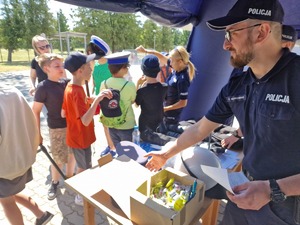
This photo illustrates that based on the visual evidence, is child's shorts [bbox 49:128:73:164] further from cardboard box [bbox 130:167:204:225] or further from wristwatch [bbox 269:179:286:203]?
wristwatch [bbox 269:179:286:203]

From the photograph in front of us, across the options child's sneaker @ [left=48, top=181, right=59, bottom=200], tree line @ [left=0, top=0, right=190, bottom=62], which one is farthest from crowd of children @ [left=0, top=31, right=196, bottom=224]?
tree line @ [left=0, top=0, right=190, bottom=62]

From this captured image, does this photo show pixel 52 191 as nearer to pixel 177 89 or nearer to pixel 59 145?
pixel 59 145

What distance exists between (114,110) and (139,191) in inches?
50.0

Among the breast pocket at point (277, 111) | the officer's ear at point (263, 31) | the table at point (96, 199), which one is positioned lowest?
the table at point (96, 199)

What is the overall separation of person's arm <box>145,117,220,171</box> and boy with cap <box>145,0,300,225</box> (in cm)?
28

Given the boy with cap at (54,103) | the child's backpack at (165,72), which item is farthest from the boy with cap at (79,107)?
the child's backpack at (165,72)

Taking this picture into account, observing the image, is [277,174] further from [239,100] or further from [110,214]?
[110,214]

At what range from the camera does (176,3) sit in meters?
2.99

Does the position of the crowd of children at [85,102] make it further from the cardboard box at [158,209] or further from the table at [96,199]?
the cardboard box at [158,209]

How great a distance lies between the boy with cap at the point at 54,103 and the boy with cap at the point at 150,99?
86 centimetres

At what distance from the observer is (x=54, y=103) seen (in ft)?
8.01

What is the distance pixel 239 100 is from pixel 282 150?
0.36m

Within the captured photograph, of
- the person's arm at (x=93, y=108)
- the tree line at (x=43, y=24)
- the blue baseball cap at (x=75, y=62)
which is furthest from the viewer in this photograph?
the tree line at (x=43, y=24)

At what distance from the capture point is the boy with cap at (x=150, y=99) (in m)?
2.45
